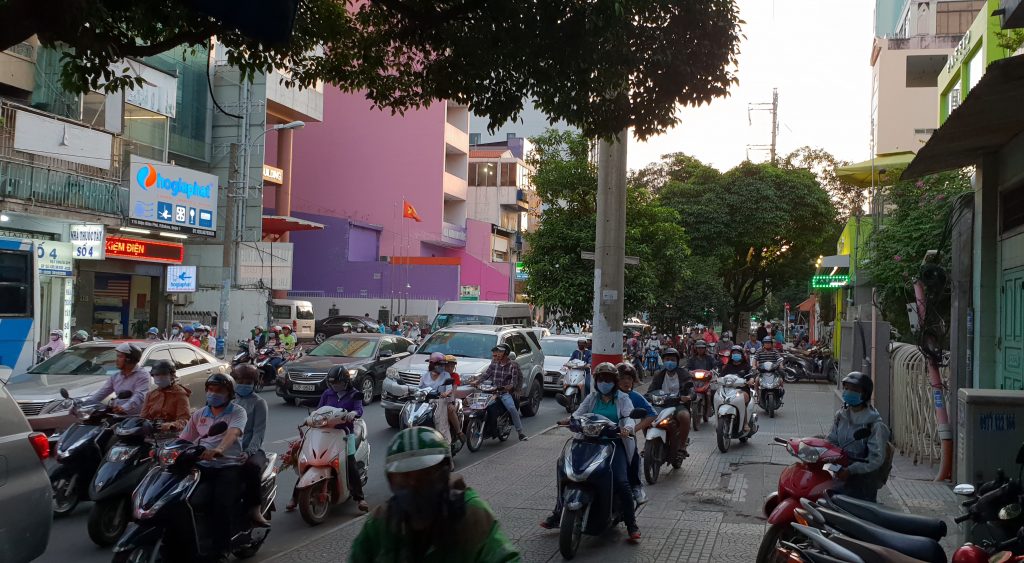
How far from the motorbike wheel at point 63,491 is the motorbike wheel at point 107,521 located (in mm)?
1007

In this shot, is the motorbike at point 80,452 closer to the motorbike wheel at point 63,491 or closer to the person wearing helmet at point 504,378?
the motorbike wheel at point 63,491

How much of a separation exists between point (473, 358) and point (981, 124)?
9736 millimetres

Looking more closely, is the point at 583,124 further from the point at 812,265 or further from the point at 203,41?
the point at 812,265

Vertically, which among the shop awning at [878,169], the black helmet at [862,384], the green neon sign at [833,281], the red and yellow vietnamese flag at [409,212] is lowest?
the black helmet at [862,384]

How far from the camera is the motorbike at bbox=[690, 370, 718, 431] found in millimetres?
14703

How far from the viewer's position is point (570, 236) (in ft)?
89.0

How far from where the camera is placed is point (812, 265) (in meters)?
46.7

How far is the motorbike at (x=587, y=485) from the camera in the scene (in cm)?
687

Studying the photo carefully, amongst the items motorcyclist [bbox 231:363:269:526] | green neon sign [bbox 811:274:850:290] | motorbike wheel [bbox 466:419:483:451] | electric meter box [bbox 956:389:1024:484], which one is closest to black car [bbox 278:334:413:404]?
motorbike wheel [bbox 466:419:483:451]

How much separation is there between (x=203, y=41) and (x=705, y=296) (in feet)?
99.9

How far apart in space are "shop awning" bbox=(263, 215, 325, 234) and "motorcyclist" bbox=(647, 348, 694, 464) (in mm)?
31125

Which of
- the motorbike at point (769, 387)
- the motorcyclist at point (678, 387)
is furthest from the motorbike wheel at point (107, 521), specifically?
the motorbike at point (769, 387)

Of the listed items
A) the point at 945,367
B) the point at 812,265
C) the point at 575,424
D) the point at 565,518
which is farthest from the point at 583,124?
the point at 812,265

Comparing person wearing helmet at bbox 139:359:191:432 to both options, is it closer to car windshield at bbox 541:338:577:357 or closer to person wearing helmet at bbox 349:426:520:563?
person wearing helmet at bbox 349:426:520:563
